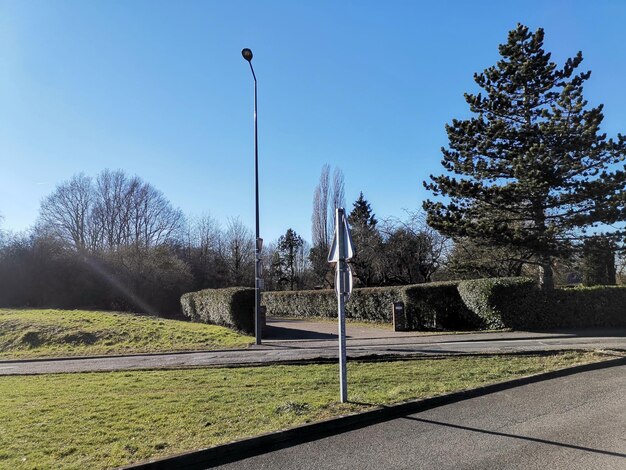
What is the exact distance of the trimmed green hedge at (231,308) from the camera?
21.6 m

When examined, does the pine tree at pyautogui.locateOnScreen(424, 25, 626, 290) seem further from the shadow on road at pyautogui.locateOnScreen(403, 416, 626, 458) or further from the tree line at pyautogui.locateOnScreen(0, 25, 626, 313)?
the shadow on road at pyautogui.locateOnScreen(403, 416, 626, 458)

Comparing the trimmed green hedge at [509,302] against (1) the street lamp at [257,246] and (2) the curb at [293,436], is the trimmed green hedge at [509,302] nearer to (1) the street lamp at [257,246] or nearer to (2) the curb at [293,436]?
(1) the street lamp at [257,246]

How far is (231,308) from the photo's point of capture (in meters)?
22.0

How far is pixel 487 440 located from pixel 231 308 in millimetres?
17605

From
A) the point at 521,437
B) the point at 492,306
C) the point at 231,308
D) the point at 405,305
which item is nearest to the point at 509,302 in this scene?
the point at 492,306

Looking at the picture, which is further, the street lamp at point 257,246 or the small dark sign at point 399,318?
the small dark sign at point 399,318

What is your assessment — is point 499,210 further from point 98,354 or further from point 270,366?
point 98,354

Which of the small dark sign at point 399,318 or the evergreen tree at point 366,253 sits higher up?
the evergreen tree at point 366,253

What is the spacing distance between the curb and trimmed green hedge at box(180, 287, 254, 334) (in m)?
14.8

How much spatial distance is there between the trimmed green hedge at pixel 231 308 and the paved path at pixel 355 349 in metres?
3.05

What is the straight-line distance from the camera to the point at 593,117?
71.3 ft

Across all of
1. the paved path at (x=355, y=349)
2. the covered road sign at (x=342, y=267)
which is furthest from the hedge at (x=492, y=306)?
the covered road sign at (x=342, y=267)

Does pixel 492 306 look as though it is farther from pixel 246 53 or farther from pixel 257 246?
pixel 246 53

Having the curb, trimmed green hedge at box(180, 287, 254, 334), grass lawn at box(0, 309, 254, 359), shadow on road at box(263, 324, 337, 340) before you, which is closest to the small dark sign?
shadow on road at box(263, 324, 337, 340)
